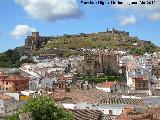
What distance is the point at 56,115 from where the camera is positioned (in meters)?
30.2

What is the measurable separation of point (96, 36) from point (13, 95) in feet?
413

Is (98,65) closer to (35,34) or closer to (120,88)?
(120,88)

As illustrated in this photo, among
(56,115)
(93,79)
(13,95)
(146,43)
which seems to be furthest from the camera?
(146,43)

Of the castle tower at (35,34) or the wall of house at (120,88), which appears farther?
the castle tower at (35,34)

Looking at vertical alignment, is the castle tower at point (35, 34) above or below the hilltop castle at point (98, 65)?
above

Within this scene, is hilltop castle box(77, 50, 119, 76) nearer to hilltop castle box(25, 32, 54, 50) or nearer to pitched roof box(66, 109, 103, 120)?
pitched roof box(66, 109, 103, 120)

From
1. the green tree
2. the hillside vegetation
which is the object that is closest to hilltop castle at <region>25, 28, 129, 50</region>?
the hillside vegetation

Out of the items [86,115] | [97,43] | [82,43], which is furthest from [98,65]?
[97,43]

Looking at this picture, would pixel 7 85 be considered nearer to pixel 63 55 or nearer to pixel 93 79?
pixel 93 79

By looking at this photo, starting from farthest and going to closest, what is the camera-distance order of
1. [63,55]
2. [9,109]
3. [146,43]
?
[146,43] → [63,55] → [9,109]

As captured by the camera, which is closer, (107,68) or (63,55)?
(107,68)

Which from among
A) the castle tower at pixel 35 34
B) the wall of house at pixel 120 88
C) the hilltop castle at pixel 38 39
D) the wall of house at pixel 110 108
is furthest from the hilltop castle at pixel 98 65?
the castle tower at pixel 35 34

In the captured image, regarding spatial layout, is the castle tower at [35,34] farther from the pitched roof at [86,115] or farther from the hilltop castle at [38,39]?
the pitched roof at [86,115]

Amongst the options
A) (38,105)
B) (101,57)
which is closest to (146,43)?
(101,57)
